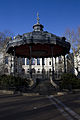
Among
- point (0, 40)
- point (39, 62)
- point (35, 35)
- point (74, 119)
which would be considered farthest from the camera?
point (39, 62)

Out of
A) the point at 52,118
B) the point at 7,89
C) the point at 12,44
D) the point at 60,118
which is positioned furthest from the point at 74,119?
the point at 12,44

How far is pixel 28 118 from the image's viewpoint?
5363 millimetres

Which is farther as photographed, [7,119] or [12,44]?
[12,44]

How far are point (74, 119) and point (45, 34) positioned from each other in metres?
14.8

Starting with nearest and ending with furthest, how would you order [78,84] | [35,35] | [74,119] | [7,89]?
1. [74,119]
2. [7,89]
3. [78,84]
4. [35,35]

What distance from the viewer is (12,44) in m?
19.3

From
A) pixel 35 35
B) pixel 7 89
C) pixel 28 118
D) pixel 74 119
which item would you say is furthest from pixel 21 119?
pixel 35 35

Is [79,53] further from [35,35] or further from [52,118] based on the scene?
[52,118]

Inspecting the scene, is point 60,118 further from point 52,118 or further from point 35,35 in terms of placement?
point 35,35

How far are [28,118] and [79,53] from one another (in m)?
35.1

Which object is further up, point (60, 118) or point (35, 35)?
point (35, 35)

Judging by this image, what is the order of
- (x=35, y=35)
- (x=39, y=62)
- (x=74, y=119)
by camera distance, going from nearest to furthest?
1. (x=74, y=119)
2. (x=35, y=35)
3. (x=39, y=62)

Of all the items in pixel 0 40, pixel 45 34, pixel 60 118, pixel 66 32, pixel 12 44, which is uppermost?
pixel 66 32

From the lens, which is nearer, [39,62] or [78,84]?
[78,84]
